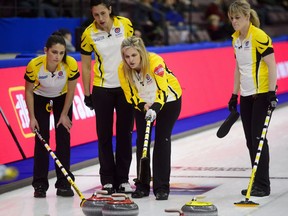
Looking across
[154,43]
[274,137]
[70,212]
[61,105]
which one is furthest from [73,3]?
[70,212]

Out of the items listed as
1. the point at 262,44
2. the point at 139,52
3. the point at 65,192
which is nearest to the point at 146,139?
the point at 139,52

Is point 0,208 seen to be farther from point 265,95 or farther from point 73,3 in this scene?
point 73,3

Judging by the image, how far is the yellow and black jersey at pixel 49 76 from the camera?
8.19 metres

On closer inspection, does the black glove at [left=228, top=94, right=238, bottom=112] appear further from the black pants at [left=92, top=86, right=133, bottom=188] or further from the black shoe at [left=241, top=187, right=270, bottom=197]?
the black pants at [left=92, top=86, right=133, bottom=188]

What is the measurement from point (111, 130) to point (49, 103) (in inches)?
26.3

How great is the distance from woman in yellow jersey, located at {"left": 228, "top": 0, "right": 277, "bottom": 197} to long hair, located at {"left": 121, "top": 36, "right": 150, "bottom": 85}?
88cm

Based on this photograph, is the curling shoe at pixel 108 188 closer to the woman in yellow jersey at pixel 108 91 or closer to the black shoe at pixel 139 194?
the woman in yellow jersey at pixel 108 91

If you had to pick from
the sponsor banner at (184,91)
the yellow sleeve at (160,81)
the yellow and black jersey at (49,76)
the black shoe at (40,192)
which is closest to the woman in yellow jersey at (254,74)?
the yellow sleeve at (160,81)

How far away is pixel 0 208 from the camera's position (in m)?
7.79

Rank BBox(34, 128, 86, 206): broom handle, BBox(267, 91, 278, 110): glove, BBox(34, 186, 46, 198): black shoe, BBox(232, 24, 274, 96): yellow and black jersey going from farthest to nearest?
→ BBox(34, 186, 46, 198): black shoe → BBox(232, 24, 274, 96): yellow and black jersey → BBox(267, 91, 278, 110): glove → BBox(34, 128, 86, 206): broom handle

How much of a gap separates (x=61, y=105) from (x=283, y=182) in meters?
2.43

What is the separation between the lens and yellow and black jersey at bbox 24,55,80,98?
8188mm

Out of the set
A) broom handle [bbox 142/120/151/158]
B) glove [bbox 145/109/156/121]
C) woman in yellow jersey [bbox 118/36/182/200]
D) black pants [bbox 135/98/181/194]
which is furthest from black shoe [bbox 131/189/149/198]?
glove [bbox 145/109/156/121]

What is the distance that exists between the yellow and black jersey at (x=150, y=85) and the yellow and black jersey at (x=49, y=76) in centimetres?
67
